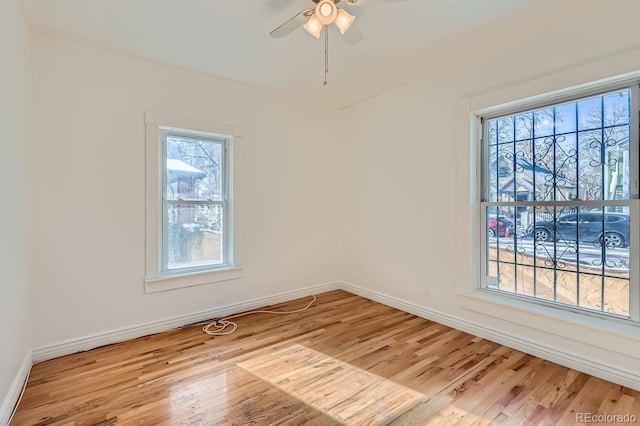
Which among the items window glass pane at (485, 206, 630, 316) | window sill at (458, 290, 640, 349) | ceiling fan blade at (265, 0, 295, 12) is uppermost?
ceiling fan blade at (265, 0, 295, 12)

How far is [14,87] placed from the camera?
1948mm

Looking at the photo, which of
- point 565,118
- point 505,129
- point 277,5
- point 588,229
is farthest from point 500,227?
point 277,5

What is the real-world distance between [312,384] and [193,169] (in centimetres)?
242

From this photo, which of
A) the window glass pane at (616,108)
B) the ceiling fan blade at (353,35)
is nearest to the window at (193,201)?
the ceiling fan blade at (353,35)

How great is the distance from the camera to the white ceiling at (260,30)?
A: 2145mm

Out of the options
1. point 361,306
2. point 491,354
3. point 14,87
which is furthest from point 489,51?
point 14,87

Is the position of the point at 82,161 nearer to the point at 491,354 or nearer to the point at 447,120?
the point at 447,120

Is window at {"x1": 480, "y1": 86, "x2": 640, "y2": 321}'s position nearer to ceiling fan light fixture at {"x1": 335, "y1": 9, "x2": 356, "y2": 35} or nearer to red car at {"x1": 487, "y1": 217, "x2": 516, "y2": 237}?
red car at {"x1": 487, "y1": 217, "x2": 516, "y2": 237}

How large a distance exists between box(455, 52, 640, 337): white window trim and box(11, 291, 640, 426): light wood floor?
390 millimetres

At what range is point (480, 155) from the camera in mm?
2961

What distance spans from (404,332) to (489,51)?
272cm

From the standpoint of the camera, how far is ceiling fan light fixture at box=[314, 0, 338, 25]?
1.86 m

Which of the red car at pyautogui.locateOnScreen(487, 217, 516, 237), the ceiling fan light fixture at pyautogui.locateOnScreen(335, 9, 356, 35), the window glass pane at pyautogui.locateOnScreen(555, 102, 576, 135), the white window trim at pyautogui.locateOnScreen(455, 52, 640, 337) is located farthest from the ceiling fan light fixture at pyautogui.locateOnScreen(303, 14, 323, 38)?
the red car at pyautogui.locateOnScreen(487, 217, 516, 237)

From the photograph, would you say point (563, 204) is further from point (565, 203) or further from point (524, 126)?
point (524, 126)
